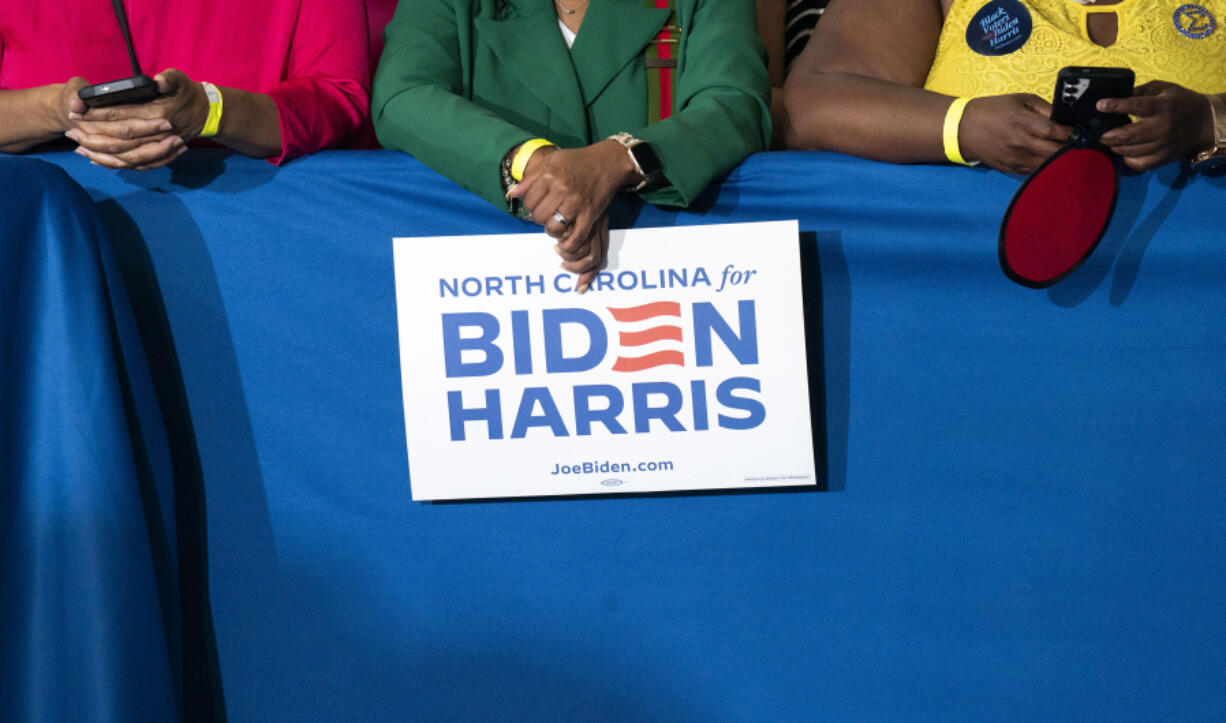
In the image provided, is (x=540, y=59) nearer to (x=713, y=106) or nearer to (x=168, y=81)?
(x=713, y=106)

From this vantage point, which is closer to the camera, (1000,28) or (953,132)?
(953,132)

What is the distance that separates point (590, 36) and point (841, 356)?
Answer: 628mm

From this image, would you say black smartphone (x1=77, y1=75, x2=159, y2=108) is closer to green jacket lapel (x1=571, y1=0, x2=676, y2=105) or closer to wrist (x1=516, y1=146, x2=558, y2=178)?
wrist (x1=516, y1=146, x2=558, y2=178)

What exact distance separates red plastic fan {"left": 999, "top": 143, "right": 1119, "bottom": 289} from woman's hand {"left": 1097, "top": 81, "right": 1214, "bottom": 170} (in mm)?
26

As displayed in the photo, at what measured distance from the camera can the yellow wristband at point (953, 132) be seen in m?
1.35

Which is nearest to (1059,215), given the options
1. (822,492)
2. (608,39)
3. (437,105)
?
(822,492)

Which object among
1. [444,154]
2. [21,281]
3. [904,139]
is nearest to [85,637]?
[21,281]

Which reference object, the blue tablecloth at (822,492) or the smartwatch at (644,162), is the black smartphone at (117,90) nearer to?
the blue tablecloth at (822,492)

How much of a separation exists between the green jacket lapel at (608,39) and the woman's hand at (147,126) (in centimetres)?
55

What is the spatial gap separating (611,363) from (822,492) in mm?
338

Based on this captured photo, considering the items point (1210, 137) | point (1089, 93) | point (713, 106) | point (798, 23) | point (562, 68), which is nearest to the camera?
point (1089, 93)

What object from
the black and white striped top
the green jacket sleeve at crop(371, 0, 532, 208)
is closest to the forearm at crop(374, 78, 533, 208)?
the green jacket sleeve at crop(371, 0, 532, 208)

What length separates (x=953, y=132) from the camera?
135cm

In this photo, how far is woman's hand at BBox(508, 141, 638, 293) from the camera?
1270mm
